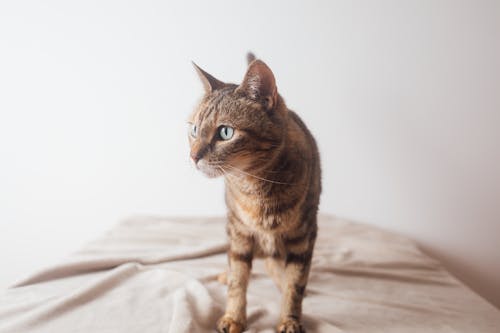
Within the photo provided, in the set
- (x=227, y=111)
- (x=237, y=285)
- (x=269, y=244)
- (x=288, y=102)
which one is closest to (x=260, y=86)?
(x=227, y=111)

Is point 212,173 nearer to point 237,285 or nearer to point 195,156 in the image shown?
point 195,156

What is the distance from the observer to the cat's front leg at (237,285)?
940mm

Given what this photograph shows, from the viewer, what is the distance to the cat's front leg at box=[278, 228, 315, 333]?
0.95m

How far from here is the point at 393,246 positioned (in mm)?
1571

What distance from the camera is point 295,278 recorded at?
0.99m

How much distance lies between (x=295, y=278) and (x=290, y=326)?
0.40ft

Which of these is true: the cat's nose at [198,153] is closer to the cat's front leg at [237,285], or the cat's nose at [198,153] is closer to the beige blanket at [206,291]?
the cat's front leg at [237,285]

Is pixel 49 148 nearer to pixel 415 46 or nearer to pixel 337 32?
pixel 337 32

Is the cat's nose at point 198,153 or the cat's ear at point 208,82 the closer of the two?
the cat's nose at point 198,153

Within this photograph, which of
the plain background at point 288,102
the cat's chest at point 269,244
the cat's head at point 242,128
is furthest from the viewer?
the plain background at point 288,102

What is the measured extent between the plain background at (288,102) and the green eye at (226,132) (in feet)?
3.05

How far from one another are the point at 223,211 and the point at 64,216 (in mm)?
865

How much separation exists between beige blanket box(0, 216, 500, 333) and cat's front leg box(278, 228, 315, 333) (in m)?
0.06

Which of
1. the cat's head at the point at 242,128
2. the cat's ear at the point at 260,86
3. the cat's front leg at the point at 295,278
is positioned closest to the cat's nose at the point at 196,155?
the cat's head at the point at 242,128
